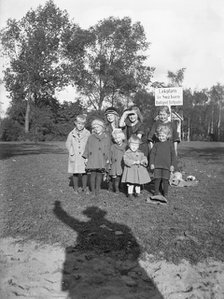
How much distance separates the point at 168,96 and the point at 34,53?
111ft

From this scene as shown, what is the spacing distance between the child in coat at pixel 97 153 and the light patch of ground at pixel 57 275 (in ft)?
10.6

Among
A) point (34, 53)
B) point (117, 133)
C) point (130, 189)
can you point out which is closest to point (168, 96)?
point (117, 133)

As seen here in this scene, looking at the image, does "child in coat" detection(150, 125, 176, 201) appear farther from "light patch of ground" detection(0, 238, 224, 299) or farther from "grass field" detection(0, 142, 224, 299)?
"light patch of ground" detection(0, 238, 224, 299)

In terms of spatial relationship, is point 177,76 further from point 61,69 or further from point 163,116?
point 163,116

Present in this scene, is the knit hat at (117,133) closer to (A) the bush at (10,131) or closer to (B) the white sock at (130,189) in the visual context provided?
(B) the white sock at (130,189)

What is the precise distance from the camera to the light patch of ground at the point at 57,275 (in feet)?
12.5

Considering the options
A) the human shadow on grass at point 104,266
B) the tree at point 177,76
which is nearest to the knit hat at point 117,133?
the human shadow on grass at point 104,266

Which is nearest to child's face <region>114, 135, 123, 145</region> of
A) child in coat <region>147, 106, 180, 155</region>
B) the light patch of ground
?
child in coat <region>147, 106, 180, 155</region>

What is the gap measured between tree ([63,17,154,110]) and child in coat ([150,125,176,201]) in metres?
38.6

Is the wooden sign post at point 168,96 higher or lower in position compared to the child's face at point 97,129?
higher

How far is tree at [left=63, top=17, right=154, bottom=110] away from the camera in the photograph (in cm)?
4509

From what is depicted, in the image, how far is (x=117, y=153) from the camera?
8227 mm

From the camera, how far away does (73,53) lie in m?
46.2

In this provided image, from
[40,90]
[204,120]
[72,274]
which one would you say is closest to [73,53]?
[40,90]
